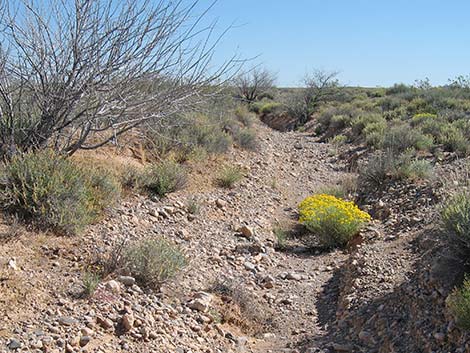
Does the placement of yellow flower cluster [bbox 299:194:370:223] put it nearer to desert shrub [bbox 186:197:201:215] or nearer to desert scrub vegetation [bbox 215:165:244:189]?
desert shrub [bbox 186:197:201:215]

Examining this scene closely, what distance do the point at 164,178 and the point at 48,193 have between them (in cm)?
262

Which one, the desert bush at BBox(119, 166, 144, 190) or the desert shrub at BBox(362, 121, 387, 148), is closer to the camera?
the desert bush at BBox(119, 166, 144, 190)

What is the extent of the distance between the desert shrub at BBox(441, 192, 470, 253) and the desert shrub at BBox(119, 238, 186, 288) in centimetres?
270

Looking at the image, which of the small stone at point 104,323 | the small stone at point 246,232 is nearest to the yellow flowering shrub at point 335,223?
the small stone at point 246,232

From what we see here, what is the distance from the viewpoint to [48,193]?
211 inches

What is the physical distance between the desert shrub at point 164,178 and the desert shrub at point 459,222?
4.25m

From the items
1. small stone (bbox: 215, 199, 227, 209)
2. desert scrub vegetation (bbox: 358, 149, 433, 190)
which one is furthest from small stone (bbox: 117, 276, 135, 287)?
desert scrub vegetation (bbox: 358, 149, 433, 190)

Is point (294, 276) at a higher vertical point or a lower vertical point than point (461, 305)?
lower

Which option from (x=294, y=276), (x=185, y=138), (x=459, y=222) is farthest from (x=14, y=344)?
(x=185, y=138)

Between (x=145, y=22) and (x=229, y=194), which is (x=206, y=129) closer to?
(x=229, y=194)

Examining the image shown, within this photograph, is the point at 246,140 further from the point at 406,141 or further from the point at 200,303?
the point at 200,303

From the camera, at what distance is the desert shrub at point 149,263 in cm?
478

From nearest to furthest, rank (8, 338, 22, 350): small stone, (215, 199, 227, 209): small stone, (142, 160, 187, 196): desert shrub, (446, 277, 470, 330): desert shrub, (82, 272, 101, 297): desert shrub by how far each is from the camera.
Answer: (8, 338, 22, 350): small stone < (446, 277, 470, 330): desert shrub < (82, 272, 101, 297): desert shrub < (142, 160, 187, 196): desert shrub < (215, 199, 227, 209): small stone

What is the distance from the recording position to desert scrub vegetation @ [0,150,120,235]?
529 centimetres
